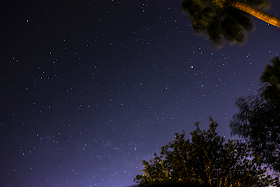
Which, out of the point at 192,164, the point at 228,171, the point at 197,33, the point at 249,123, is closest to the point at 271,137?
the point at 249,123

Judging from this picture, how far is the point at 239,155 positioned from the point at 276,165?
2.72 meters

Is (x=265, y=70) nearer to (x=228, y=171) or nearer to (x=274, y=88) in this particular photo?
(x=274, y=88)

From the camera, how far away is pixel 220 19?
7637 millimetres

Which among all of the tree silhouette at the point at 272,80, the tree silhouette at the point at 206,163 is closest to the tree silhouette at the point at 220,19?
the tree silhouette at the point at 272,80

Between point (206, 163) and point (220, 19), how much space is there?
229 inches

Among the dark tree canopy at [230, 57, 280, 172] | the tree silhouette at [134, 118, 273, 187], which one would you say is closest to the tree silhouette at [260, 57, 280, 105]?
the dark tree canopy at [230, 57, 280, 172]

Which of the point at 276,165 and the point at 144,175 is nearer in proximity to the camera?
the point at 144,175

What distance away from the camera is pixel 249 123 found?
8.41 metres

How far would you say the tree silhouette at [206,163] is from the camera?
17.9 feet

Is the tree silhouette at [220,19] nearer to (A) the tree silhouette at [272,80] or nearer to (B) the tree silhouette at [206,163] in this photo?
(A) the tree silhouette at [272,80]

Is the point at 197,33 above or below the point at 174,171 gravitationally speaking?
above

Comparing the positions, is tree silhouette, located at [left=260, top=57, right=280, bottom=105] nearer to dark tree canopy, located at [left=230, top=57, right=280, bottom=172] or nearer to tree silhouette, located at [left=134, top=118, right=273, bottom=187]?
dark tree canopy, located at [left=230, top=57, right=280, bottom=172]

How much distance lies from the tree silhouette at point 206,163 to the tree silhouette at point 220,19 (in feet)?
12.1

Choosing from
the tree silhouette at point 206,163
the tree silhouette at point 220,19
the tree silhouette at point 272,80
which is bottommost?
the tree silhouette at point 206,163
